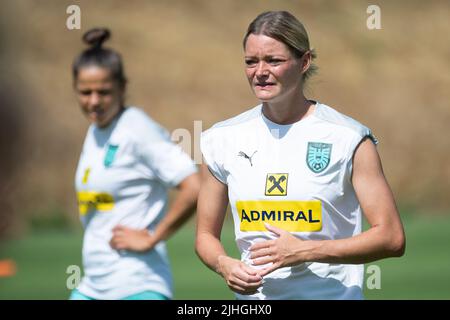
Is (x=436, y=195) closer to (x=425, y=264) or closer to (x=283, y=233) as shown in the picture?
(x=425, y=264)

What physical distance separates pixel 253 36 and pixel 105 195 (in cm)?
135

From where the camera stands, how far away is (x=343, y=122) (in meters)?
3.79

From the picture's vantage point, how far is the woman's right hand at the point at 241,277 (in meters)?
3.57

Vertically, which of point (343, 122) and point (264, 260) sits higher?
point (343, 122)

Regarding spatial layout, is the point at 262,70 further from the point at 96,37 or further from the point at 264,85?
the point at 96,37

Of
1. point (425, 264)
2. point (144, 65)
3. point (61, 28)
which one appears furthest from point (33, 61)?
point (425, 264)

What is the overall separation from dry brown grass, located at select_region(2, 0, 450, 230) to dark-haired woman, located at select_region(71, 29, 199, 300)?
6883mm

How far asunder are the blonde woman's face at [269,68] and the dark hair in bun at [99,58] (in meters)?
1.37

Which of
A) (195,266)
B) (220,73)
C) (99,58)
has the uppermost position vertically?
(220,73)

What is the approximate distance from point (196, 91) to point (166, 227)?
29.9 feet

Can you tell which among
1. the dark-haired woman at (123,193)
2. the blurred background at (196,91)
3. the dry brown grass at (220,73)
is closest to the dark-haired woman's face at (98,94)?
the dark-haired woman at (123,193)

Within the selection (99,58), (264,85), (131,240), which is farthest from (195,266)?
(264,85)

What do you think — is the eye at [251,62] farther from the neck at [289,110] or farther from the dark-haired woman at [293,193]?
the neck at [289,110]

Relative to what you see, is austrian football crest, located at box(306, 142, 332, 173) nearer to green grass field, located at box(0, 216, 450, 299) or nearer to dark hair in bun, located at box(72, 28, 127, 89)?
dark hair in bun, located at box(72, 28, 127, 89)
